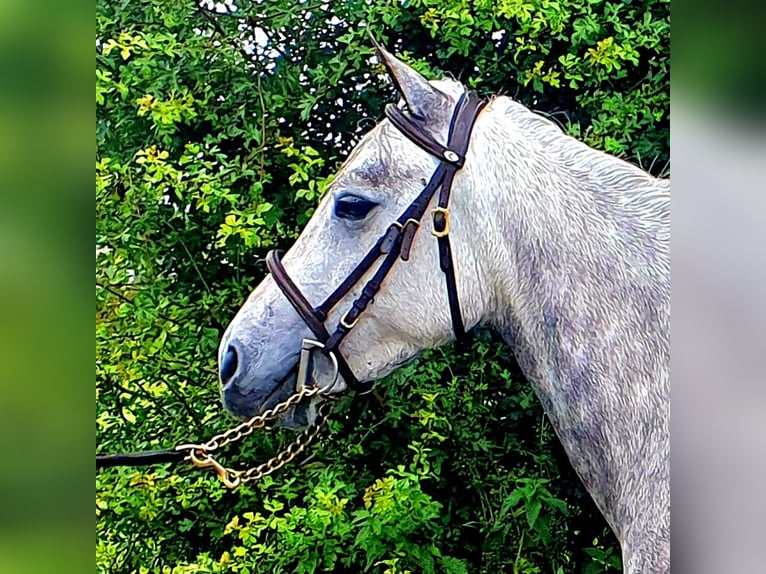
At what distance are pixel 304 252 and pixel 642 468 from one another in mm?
613

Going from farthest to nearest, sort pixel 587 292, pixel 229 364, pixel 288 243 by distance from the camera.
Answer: pixel 288 243, pixel 229 364, pixel 587 292

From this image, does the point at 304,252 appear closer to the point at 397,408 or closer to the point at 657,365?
the point at 657,365

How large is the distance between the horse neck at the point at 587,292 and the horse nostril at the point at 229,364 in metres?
0.43

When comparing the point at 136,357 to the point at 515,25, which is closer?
the point at 136,357

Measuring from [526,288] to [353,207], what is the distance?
0.30 metres

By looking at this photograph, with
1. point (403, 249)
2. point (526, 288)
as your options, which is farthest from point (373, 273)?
point (526, 288)

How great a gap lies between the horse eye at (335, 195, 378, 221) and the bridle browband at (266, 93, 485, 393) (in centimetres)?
5

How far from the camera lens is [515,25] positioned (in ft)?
6.04

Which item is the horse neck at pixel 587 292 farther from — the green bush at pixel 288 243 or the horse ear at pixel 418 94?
the green bush at pixel 288 243

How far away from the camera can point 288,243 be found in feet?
5.94

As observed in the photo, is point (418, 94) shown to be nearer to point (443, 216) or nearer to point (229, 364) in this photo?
point (443, 216)
